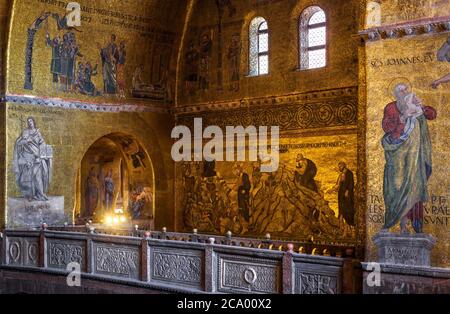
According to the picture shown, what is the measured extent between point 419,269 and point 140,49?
36.8ft

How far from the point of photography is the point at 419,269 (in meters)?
9.72

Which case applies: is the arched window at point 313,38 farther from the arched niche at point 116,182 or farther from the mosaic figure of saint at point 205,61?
the arched niche at point 116,182

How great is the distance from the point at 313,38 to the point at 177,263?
7.22 m

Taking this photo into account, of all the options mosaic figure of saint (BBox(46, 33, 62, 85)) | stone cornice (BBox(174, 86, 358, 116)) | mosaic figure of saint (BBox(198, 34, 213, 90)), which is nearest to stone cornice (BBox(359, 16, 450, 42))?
stone cornice (BBox(174, 86, 358, 116))

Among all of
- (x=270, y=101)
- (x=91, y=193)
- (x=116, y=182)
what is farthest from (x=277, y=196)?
(x=91, y=193)

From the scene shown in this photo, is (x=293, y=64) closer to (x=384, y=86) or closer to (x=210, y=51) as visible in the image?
(x=210, y=51)

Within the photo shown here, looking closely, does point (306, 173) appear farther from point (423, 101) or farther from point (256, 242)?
point (423, 101)

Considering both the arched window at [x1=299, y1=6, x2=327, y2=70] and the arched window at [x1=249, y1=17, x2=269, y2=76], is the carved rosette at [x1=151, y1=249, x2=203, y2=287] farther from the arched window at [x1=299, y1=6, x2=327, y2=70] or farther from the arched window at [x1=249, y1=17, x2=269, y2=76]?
the arched window at [x1=249, y1=17, x2=269, y2=76]

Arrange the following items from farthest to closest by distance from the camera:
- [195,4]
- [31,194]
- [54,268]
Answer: [195,4]
[31,194]
[54,268]

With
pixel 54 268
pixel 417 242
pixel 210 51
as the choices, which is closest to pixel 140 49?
pixel 210 51

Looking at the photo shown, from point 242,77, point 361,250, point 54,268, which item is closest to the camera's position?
point 361,250

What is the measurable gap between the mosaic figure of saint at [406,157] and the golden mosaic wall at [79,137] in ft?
30.6

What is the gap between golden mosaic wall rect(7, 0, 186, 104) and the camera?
16328mm

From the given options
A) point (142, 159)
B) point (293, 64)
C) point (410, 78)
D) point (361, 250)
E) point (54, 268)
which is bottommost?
point (54, 268)
